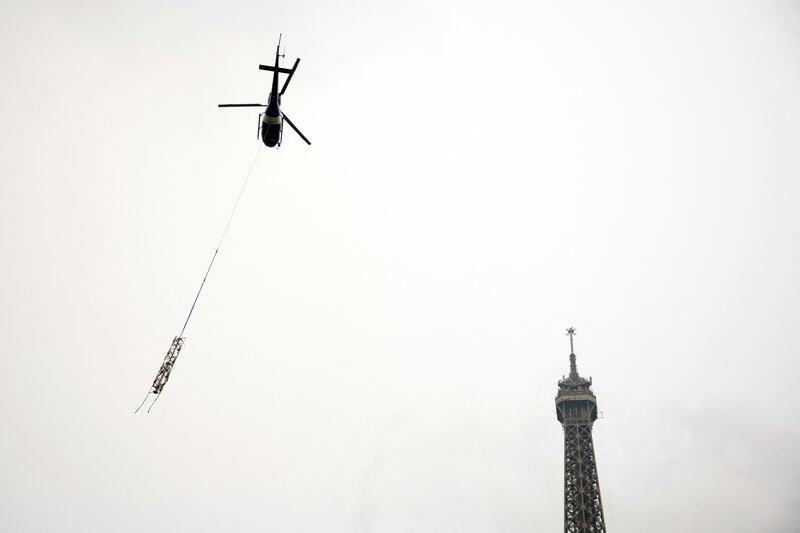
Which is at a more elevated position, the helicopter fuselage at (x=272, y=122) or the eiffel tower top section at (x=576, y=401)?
the eiffel tower top section at (x=576, y=401)

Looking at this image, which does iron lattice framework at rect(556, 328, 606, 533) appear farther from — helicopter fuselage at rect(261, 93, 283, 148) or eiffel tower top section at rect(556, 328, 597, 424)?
helicopter fuselage at rect(261, 93, 283, 148)

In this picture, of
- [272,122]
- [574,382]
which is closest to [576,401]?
[574,382]

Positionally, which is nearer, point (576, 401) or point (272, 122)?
point (272, 122)

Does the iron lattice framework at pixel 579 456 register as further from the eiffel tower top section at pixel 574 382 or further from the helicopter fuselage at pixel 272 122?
the helicopter fuselage at pixel 272 122

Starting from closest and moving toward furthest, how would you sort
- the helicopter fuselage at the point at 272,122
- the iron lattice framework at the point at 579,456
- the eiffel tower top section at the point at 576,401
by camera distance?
the helicopter fuselage at the point at 272,122, the iron lattice framework at the point at 579,456, the eiffel tower top section at the point at 576,401

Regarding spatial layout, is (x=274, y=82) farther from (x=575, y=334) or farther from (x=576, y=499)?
(x=575, y=334)

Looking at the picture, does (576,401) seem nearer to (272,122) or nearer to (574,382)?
(574,382)

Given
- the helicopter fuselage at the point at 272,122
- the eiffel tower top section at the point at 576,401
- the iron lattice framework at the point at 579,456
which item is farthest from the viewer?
the eiffel tower top section at the point at 576,401

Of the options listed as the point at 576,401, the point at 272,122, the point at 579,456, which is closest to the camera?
the point at 272,122

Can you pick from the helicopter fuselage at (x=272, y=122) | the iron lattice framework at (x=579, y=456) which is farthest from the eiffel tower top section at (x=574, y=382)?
the helicopter fuselage at (x=272, y=122)

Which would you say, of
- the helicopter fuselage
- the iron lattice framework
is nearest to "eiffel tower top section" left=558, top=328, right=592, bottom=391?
the iron lattice framework
